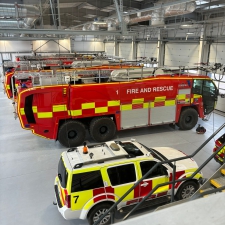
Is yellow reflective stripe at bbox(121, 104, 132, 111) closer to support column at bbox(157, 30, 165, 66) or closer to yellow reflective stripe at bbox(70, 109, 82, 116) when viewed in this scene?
yellow reflective stripe at bbox(70, 109, 82, 116)

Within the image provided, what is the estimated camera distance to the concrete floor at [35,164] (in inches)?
192

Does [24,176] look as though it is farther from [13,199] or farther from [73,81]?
[73,81]

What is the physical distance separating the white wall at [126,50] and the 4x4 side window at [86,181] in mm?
21322

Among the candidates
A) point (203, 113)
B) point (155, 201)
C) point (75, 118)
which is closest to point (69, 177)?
point (155, 201)

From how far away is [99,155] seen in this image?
467cm

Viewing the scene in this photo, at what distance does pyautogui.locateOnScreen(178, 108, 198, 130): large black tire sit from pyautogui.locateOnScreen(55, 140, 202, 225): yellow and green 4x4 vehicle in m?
4.50

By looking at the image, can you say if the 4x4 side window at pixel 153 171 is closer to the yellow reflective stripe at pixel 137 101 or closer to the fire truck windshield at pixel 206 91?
the yellow reflective stripe at pixel 137 101

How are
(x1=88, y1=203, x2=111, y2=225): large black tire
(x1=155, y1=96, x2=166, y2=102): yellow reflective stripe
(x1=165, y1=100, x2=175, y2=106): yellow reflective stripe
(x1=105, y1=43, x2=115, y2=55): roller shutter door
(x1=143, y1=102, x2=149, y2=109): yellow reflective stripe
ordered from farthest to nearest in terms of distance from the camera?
(x1=105, y1=43, x2=115, y2=55): roller shutter door → (x1=165, y1=100, x2=175, y2=106): yellow reflective stripe → (x1=155, y1=96, x2=166, y2=102): yellow reflective stripe → (x1=143, y1=102, x2=149, y2=109): yellow reflective stripe → (x1=88, y1=203, x2=111, y2=225): large black tire

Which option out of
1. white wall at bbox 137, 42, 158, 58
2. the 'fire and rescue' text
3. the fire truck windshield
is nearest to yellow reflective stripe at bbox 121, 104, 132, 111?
the 'fire and rescue' text

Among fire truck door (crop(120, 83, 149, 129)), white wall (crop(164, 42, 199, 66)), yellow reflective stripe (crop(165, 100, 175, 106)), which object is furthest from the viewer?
white wall (crop(164, 42, 199, 66))

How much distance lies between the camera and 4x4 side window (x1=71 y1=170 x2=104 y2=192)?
4059 millimetres

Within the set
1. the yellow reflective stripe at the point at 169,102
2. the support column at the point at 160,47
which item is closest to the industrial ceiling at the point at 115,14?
the support column at the point at 160,47

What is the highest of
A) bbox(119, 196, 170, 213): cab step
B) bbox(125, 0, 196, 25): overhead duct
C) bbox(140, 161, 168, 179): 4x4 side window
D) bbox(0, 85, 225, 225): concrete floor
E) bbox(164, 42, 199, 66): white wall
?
bbox(125, 0, 196, 25): overhead duct

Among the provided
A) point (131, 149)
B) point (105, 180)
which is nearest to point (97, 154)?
point (105, 180)
